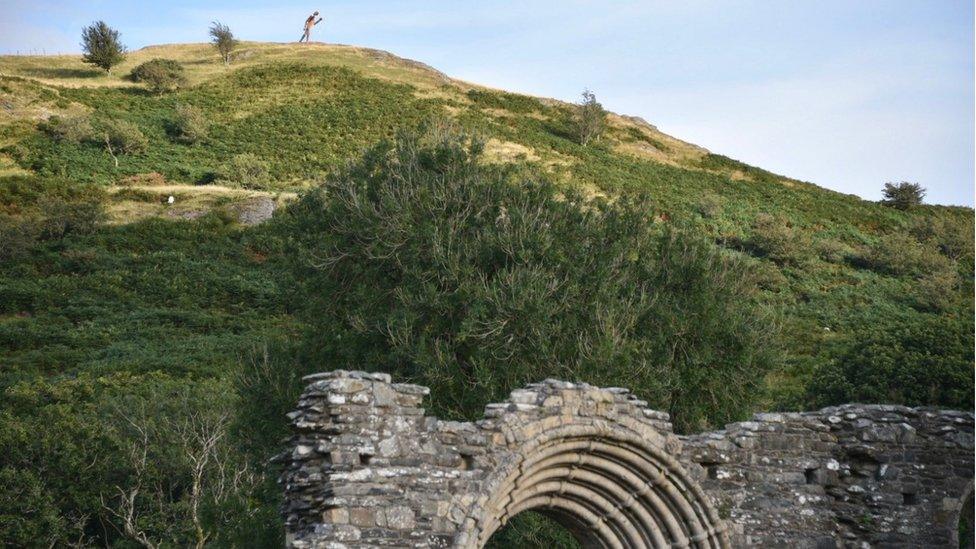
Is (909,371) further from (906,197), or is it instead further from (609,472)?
(906,197)

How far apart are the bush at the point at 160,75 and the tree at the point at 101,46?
5.51 feet

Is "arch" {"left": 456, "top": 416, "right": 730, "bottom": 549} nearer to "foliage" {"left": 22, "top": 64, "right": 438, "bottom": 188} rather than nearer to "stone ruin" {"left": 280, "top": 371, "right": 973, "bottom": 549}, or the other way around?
"stone ruin" {"left": 280, "top": 371, "right": 973, "bottom": 549}

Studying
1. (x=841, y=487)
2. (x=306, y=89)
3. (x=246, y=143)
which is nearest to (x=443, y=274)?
(x=841, y=487)

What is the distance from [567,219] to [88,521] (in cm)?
1318

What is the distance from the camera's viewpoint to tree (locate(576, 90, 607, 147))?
69.9 meters

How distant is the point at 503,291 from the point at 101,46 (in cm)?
6676

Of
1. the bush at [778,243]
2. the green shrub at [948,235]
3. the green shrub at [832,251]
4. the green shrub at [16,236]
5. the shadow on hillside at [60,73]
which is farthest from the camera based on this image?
the shadow on hillside at [60,73]

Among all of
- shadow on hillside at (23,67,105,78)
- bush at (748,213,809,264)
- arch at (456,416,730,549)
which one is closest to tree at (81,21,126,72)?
shadow on hillside at (23,67,105,78)

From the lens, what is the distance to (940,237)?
54906 mm

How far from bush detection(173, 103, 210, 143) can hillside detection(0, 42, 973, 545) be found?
1.79ft

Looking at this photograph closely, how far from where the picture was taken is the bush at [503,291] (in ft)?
54.6

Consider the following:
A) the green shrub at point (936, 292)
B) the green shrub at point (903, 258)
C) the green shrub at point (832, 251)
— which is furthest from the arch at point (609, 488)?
the green shrub at point (832, 251)

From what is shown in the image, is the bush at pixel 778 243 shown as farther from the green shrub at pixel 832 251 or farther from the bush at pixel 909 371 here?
the bush at pixel 909 371

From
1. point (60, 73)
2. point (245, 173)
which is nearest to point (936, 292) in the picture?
point (245, 173)
